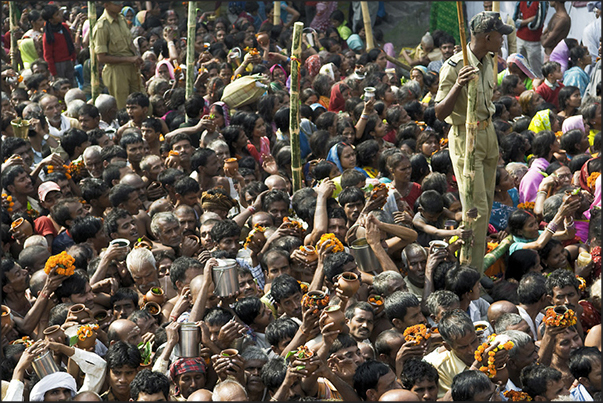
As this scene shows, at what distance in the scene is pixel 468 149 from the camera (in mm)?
6430

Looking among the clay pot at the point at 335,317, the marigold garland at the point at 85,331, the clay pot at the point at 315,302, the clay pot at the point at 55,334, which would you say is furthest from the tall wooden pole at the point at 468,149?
the clay pot at the point at 55,334

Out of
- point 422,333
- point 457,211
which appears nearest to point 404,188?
point 457,211

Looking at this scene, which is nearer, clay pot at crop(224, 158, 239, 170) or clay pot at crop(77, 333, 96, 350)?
clay pot at crop(77, 333, 96, 350)

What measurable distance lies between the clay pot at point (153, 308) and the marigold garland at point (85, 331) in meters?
0.62

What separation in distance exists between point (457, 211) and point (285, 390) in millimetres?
3317

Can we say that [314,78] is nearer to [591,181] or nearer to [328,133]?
[328,133]

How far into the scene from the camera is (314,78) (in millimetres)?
12617

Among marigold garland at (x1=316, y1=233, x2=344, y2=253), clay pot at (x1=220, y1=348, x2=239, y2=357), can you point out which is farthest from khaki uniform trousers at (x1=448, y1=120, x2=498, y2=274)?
clay pot at (x1=220, y1=348, x2=239, y2=357)

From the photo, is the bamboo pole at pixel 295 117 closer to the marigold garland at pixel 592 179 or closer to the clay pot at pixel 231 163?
the clay pot at pixel 231 163

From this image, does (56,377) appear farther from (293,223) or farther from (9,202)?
(9,202)

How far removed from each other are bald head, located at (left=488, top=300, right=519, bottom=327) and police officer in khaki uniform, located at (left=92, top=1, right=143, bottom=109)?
6495 millimetres

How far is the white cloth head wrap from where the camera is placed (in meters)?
4.91

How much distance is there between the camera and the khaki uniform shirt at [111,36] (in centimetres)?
1085

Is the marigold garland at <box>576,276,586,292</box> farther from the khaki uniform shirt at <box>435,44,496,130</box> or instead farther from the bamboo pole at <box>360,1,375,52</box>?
the bamboo pole at <box>360,1,375,52</box>
